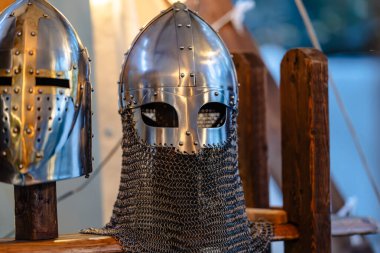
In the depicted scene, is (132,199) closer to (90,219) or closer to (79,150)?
(79,150)

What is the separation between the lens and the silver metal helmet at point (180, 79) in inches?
93.2

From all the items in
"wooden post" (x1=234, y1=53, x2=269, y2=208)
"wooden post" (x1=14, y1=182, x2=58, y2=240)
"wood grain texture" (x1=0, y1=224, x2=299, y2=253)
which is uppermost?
"wooden post" (x1=234, y1=53, x2=269, y2=208)

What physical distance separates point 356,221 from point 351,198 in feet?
1.92

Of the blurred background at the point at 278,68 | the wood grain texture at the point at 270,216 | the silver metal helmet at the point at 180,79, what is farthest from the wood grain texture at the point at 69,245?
the blurred background at the point at 278,68

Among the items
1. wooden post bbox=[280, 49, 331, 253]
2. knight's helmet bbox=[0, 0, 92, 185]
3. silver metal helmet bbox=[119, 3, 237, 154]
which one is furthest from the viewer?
wooden post bbox=[280, 49, 331, 253]

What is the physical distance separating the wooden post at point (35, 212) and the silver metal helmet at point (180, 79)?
35 centimetres

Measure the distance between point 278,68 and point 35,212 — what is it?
1702 millimetres

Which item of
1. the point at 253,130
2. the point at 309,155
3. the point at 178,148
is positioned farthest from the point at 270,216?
the point at 178,148

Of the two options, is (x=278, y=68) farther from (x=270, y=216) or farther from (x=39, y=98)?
(x=39, y=98)

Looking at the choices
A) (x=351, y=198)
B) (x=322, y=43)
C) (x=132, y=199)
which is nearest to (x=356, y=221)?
(x=351, y=198)

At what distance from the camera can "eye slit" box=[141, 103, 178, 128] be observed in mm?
2602

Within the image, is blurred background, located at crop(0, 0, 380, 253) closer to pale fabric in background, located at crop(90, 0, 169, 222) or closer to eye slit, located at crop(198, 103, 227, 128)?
pale fabric in background, located at crop(90, 0, 169, 222)

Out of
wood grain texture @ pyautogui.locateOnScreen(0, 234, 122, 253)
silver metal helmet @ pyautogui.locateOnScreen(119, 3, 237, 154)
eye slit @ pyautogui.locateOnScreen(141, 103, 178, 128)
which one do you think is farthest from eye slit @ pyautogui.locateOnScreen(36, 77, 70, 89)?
wood grain texture @ pyautogui.locateOnScreen(0, 234, 122, 253)

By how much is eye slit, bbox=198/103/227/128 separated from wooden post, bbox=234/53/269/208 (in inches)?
19.0
